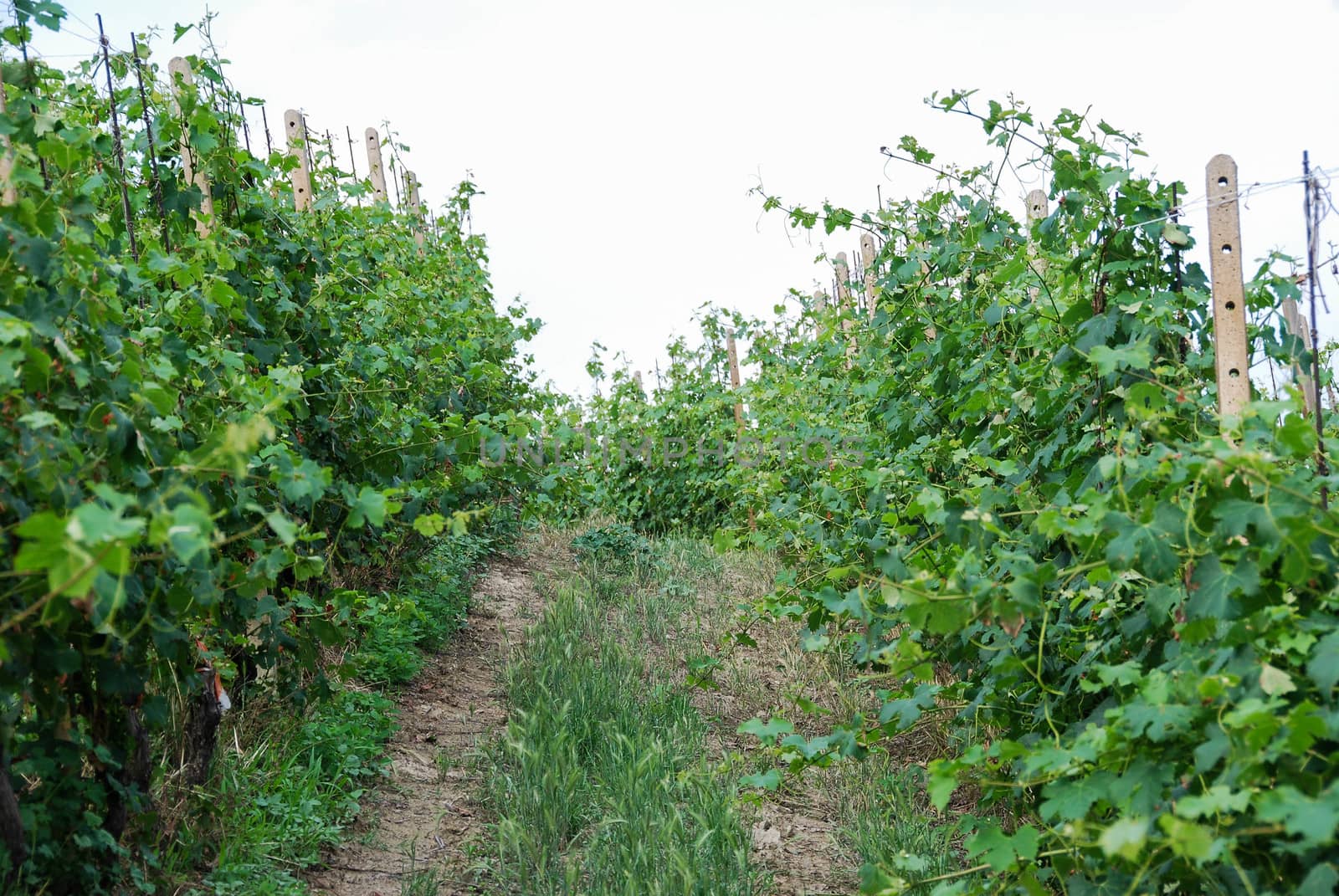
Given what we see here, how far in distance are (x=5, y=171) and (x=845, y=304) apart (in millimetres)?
5608

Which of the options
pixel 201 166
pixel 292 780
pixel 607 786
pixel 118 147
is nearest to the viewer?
pixel 118 147

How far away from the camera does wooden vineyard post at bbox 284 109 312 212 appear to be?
5.72m

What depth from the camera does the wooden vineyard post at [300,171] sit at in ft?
18.8

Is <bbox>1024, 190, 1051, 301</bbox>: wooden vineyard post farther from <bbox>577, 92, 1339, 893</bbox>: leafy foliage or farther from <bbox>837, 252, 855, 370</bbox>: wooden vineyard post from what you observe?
<bbox>837, 252, 855, 370</bbox>: wooden vineyard post

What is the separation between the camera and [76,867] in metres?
2.40

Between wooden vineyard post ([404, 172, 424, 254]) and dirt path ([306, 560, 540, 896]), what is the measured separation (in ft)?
13.7

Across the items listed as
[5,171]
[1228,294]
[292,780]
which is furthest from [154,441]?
[1228,294]

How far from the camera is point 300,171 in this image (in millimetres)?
6262

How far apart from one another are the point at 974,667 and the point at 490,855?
69.0 inches

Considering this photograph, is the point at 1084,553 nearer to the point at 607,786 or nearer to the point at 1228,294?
the point at 1228,294

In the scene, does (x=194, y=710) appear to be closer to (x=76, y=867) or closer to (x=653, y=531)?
(x=76, y=867)

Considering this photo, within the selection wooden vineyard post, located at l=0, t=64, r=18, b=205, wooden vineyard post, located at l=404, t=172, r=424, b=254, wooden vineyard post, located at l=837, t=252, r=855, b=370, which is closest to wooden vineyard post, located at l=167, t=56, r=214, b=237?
wooden vineyard post, located at l=0, t=64, r=18, b=205

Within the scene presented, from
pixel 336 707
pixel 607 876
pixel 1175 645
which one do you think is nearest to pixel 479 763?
pixel 336 707

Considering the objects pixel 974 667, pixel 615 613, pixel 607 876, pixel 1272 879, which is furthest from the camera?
pixel 615 613
